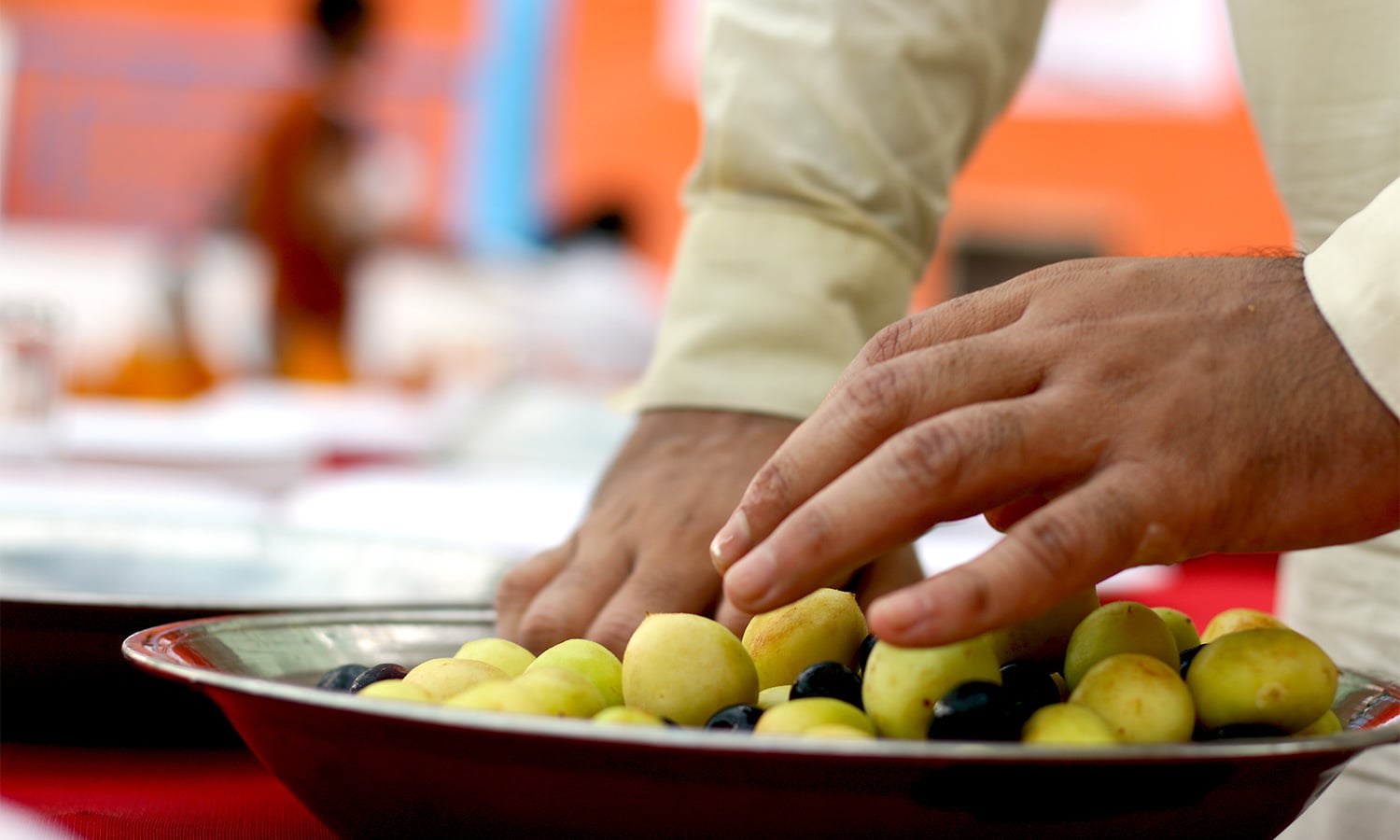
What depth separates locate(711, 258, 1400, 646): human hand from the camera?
0.45 m

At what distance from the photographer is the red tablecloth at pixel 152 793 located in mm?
541

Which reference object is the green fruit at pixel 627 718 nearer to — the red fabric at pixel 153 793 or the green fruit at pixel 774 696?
the green fruit at pixel 774 696

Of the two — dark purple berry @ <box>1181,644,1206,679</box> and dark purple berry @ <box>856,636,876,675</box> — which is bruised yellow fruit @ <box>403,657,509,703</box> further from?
dark purple berry @ <box>1181,644,1206,679</box>

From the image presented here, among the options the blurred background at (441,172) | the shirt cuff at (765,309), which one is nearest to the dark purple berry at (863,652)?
the shirt cuff at (765,309)

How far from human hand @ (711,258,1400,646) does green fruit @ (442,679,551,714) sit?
0.23 feet

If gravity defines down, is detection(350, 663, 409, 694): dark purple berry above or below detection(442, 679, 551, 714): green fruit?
below

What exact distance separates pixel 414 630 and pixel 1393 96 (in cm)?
61

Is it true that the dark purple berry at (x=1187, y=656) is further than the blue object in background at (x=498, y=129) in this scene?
No

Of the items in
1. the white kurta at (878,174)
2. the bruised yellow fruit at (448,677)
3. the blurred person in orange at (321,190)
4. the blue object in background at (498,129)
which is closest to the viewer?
the bruised yellow fruit at (448,677)

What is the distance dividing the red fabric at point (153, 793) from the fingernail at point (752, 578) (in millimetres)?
205

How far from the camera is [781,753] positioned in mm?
356

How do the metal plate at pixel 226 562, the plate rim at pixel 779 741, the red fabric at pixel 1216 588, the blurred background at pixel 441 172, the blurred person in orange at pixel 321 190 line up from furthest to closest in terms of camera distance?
the blurred background at pixel 441 172 < the blurred person in orange at pixel 321 190 < the red fabric at pixel 1216 588 < the metal plate at pixel 226 562 < the plate rim at pixel 779 741

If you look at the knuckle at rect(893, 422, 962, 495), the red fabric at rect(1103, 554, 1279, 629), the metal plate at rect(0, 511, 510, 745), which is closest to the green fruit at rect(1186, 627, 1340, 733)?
the knuckle at rect(893, 422, 962, 495)

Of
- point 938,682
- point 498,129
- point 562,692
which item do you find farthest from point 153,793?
point 498,129
